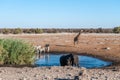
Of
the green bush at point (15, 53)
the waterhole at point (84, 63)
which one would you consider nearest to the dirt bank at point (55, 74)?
the green bush at point (15, 53)

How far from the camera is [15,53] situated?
2512 centimetres

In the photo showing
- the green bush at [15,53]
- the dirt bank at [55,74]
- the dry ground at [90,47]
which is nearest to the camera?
the dirt bank at [55,74]

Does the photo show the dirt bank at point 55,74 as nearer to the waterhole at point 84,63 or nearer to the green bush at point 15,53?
the green bush at point 15,53

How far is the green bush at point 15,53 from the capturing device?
81.7 ft

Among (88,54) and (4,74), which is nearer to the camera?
(4,74)

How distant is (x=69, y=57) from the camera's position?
24656 millimetres

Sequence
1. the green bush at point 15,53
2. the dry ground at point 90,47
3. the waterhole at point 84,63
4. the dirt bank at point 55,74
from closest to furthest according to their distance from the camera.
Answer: the dirt bank at point 55,74 < the green bush at point 15,53 < the waterhole at point 84,63 < the dry ground at point 90,47

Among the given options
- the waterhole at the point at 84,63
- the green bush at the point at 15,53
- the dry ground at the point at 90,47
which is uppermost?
the green bush at the point at 15,53

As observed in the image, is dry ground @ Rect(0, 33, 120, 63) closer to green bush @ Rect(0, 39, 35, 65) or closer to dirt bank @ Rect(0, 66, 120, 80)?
green bush @ Rect(0, 39, 35, 65)

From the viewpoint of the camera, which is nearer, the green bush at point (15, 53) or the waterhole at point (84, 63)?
the green bush at point (15, 53)

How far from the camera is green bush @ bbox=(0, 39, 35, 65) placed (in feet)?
81.7

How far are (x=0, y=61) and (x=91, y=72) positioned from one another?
734 cm

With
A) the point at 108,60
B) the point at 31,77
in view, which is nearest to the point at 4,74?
the point at 31,77

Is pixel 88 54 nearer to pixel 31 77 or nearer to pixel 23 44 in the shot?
pixel 23 44
